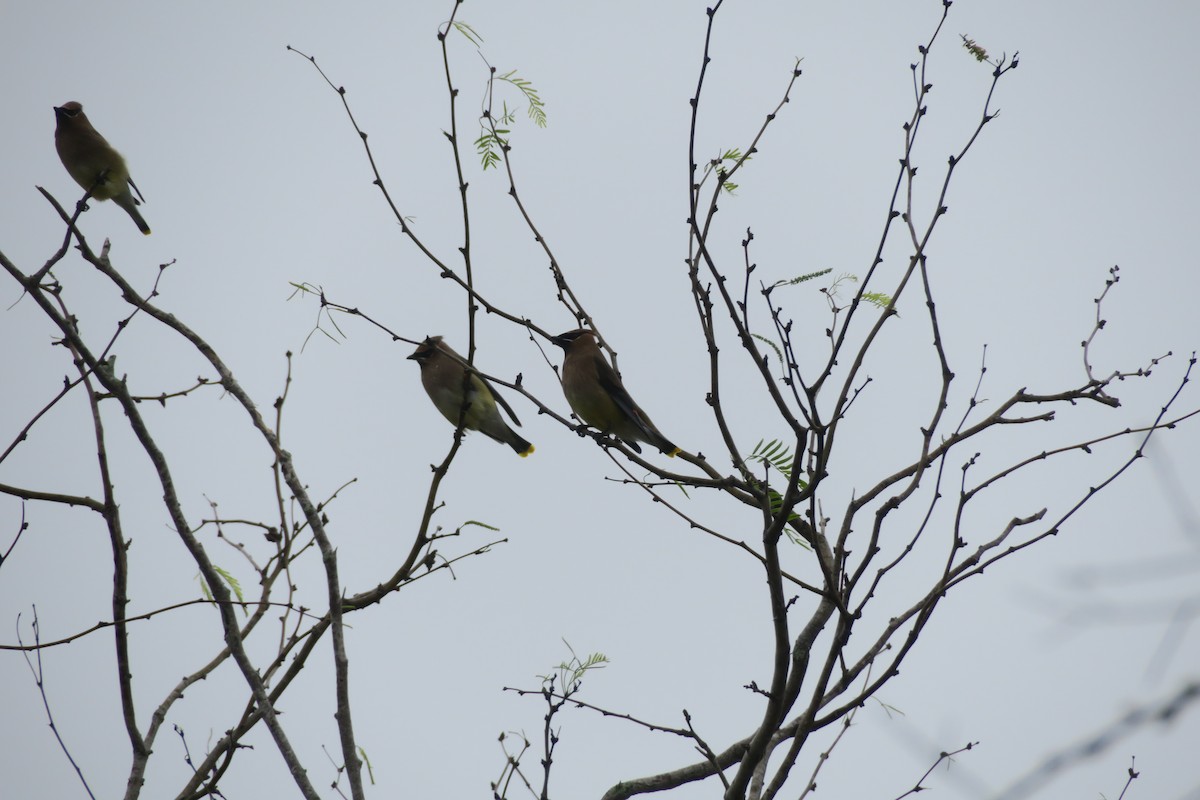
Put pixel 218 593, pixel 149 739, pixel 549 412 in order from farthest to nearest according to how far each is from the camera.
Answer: pixel 549 412
pixel 149 739
pixel 218 593

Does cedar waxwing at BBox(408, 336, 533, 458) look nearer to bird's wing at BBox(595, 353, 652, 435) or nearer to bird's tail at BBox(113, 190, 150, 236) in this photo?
bird's wing at BBox(595, 353, 652, 435)

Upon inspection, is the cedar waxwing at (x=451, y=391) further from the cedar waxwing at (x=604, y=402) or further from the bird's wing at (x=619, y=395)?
the bird's wing at (x=619, y=395)

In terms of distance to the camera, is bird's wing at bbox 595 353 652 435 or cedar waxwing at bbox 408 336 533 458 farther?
cedar waxwing at bbox 408 336 533 458

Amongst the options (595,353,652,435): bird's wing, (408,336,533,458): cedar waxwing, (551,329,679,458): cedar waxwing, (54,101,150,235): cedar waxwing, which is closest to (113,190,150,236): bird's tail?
(54,101,150,235): cedar waxwing

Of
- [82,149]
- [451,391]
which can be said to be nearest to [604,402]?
[451,391]

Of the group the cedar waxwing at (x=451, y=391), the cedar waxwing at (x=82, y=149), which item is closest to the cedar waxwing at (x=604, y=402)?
the cedar waxwing at (x=451, y=391)

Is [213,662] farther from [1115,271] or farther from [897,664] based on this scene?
[1115,271]

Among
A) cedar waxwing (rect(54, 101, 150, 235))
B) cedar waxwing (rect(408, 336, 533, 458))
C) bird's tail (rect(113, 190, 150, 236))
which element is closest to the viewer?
cedar waxwing (rect(54, 101, 150, 235))

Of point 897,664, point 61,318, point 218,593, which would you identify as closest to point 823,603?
point 897,664

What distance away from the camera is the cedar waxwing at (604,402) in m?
6.58

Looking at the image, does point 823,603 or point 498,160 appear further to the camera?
point 498,160

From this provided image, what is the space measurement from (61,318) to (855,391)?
2463 mm

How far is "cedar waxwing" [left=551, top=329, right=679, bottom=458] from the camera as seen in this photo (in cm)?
658

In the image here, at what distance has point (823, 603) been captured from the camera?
13.2 feet
